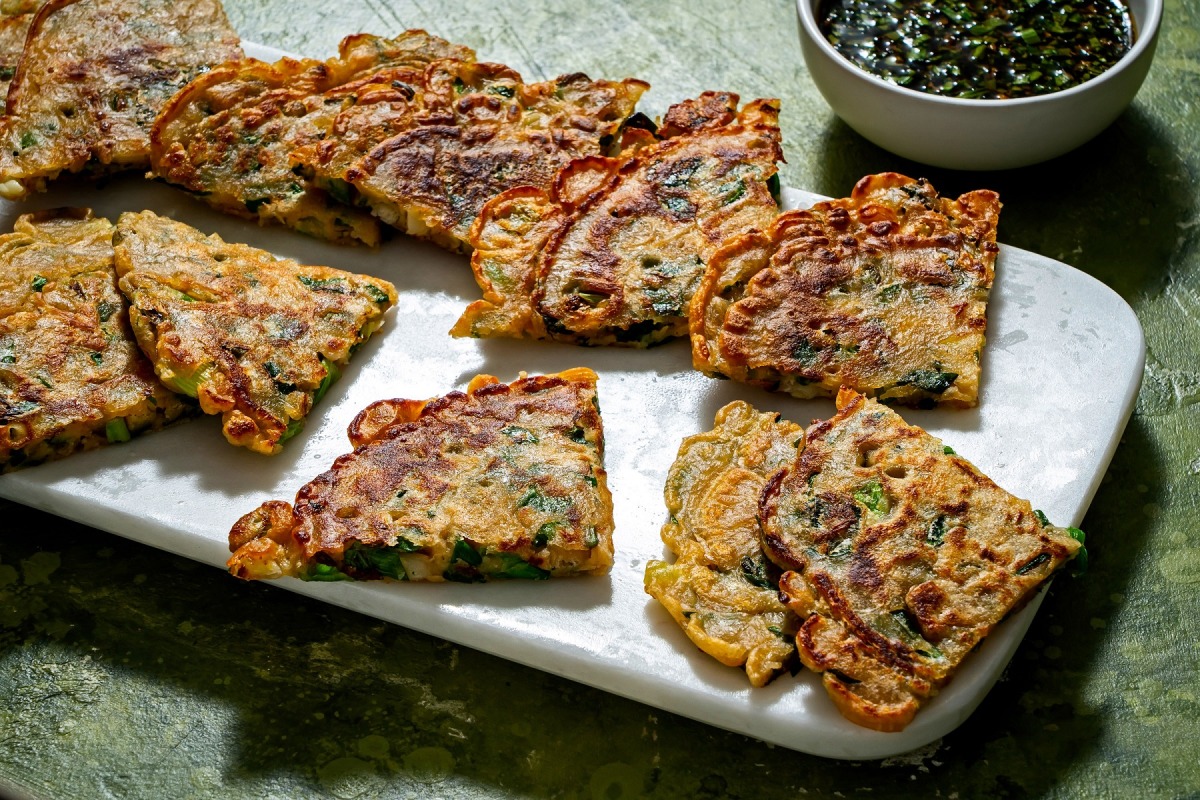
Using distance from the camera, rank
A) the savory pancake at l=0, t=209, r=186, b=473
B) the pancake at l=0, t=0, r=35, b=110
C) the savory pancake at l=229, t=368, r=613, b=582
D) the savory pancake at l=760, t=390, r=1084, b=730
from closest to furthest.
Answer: the savory pancake at l=760, t=390, r=1084, b=730
the savory pancake at l=229, t=368, r=613, b=582
the savory pancake at l=0, t=209, r=186, b=473
the pancake at l=0, t=0, r=35, b=110

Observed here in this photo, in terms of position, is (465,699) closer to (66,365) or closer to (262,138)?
(66,365)

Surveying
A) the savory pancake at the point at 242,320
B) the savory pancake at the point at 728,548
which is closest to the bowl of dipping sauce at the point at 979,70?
the savory pancake at the point at 728,548

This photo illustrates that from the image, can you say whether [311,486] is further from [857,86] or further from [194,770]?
[857,86]

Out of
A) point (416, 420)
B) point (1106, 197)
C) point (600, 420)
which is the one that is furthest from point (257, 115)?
point (1106, 197)

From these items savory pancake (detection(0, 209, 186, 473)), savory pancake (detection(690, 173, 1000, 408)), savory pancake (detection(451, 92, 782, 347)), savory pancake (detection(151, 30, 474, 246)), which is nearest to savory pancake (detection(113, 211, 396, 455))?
savory pancake (detection(0, 209, 186, 473))

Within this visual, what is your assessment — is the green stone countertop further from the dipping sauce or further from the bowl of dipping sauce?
the dipping sauce

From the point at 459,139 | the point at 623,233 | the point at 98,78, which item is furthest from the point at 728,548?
the point at 98,78
